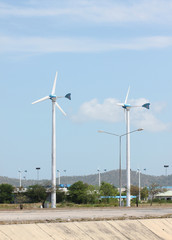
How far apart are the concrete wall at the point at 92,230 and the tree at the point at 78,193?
79326 mm

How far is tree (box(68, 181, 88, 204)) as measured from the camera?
10581 centimetres

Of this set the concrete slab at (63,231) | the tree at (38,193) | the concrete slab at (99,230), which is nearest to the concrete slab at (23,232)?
the concrete slab at (63,231)

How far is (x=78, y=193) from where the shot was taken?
107 meters

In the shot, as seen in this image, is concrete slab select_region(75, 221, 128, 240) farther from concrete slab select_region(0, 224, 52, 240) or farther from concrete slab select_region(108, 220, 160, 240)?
concrete slab select_region(0, 224, 52, 240)

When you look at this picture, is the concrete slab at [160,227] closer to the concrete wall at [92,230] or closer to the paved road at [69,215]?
the concrete wall at [92,230]

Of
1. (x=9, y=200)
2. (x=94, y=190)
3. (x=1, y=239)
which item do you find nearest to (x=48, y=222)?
(x=1, y=239)

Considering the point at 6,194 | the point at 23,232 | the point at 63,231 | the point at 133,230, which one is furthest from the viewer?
the point at 6,194

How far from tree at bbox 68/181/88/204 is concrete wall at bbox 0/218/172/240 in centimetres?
7933

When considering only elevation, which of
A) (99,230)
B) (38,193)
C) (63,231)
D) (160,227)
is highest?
(38,193)

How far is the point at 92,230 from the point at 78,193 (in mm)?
85697

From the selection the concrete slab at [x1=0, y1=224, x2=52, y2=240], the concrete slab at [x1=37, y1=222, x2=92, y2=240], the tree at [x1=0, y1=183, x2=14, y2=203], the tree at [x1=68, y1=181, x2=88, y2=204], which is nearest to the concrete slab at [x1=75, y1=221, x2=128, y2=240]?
the concrete slab at [x1=37, y1=222, x2=92, y2=240]

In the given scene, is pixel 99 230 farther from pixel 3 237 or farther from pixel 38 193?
pixel 38 193

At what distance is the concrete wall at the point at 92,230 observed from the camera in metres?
18.8

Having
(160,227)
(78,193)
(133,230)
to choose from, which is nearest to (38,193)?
(78,193)
